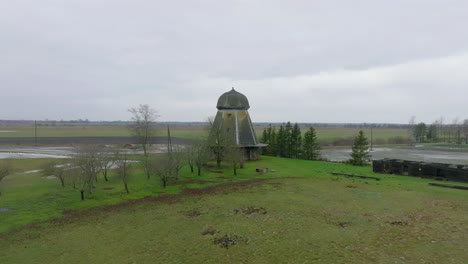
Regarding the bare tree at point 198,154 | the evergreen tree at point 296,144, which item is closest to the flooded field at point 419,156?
the evergreen tree at point 296,144

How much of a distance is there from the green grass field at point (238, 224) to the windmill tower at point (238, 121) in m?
16.0

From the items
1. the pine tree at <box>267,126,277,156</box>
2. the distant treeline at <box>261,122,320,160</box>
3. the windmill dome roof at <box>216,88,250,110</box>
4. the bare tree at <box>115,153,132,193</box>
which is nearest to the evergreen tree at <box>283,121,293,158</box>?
the distant treeline at <box>261,122,320,160</box>

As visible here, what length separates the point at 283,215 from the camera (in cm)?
1658

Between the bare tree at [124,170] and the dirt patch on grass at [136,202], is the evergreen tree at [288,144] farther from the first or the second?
the bare tree at [124,170]

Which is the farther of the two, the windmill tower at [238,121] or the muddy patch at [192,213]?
the windmill tower at [238,121]

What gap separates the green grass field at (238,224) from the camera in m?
11.7

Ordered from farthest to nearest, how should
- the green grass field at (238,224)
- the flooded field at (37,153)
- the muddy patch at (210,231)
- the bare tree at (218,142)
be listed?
1. the flooded field at (37,153)
2. the bare tree at (218,142)
3. the muddy patch at (210,231)
4. the green grass field at (238,224)

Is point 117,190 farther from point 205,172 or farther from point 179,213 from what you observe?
point 205,172

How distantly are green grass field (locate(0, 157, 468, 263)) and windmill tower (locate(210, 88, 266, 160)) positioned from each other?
16025mm

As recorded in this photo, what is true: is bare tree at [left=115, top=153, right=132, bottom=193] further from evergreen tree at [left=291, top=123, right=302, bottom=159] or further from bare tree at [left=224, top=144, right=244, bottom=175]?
evergreen tree at [left=291, top=123, right=302, bottom=159]

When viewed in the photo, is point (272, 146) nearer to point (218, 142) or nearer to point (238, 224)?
point (218, 142)

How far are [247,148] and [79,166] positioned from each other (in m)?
22.9

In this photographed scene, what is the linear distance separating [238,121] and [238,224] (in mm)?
27480

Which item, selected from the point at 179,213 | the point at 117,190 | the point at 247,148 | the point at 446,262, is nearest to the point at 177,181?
the point at 117,190
